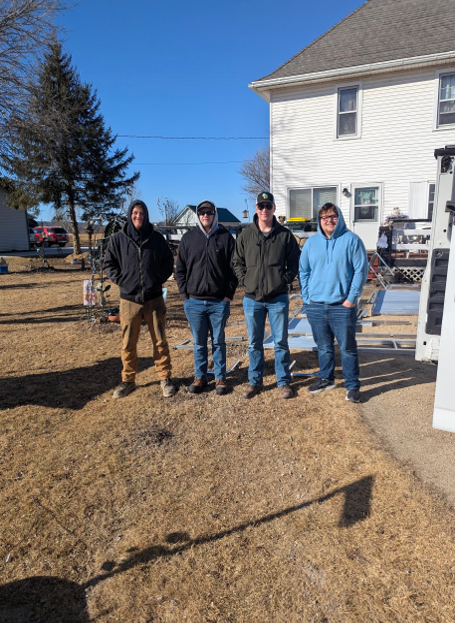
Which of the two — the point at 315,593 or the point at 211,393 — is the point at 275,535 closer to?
the point at 315,593

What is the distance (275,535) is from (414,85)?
12.8 m

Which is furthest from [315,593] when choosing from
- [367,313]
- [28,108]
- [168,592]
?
[28,108]

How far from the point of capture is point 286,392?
4.18 meters

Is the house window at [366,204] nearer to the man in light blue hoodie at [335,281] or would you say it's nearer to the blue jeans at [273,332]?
the man in light blue hoodie at [335,281]

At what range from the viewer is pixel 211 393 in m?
4.34

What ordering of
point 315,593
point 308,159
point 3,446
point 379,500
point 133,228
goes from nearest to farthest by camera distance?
point 315,593
point 379,500
point 3,446
point 133,228
point 308,159

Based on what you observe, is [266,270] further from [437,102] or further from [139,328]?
[437,102]

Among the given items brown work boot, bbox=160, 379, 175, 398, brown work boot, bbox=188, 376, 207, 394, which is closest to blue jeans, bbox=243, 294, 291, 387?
brown work boot, bbox=188, 376, 207, 394

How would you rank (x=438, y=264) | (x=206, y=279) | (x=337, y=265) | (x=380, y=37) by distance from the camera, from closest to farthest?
(x=438, y=264)
(x=337, y=265)
(x=206, y=279)
(x=380, y=37)

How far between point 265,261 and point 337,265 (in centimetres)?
65

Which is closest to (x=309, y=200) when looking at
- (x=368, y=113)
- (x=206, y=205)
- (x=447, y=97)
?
(x=368, y=113)

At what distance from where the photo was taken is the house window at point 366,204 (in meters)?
12.4

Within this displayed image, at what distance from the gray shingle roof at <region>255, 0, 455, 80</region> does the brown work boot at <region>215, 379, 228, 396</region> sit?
443 inches

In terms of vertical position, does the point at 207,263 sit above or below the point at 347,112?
below
